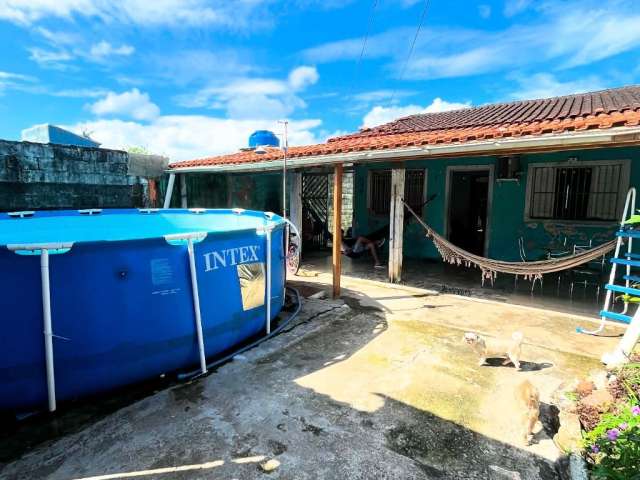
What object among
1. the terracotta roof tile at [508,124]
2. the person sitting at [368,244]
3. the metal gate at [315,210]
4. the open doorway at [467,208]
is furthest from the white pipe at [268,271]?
the open doorway at [467,208]

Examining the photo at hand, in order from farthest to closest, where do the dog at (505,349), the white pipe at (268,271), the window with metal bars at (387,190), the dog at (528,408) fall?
the window with metal bars at (387,190) < the white pipe at (268,271) < the dog at (505,349) < the dog at (528,408)

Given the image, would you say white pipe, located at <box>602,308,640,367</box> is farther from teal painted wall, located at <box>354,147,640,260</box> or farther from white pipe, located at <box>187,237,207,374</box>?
teal painted wall, located at <box>354,147,640,260</box>

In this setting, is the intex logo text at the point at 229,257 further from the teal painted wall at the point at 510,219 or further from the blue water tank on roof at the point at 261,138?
the blue water tank on roof at the point at 261,138

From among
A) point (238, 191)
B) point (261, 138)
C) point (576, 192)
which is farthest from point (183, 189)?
point (576, 192)

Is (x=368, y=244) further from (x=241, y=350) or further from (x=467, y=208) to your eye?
(x=241, y=350)

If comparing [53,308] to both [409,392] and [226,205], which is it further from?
[226,205]

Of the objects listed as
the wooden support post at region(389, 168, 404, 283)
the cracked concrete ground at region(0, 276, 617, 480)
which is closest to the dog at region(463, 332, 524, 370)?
the cracked concrete ground at region(0, 276, 617, 480)

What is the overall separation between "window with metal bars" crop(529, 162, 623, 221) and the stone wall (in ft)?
28.2

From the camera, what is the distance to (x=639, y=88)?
775 centimetres

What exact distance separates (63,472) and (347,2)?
8.87 metres

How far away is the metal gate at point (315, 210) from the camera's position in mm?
9312

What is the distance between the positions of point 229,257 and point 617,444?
2.94m

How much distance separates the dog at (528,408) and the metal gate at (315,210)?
703 cm

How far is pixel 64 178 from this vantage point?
23.5ft
